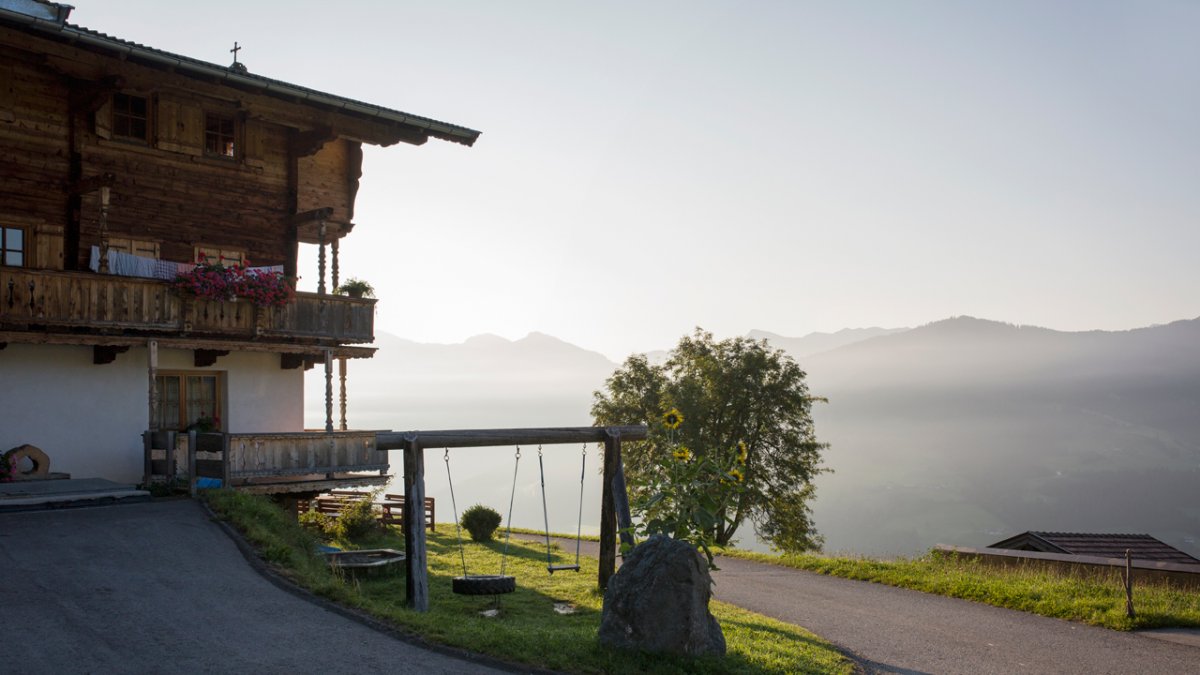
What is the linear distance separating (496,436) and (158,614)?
5.78m

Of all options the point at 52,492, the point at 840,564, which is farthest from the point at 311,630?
the point at 840,564

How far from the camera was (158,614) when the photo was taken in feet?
37.1

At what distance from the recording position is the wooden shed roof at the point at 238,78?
63.1 ft

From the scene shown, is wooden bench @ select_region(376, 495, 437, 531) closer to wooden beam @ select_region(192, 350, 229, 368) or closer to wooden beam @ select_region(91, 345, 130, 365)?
wooden beam @ select_region(192, 350, 229, 368)

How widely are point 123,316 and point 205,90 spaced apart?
5440mm

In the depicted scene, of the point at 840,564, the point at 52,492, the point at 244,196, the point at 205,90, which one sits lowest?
the point at 840,564

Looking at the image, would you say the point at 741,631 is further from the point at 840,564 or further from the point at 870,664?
the point at 840,564

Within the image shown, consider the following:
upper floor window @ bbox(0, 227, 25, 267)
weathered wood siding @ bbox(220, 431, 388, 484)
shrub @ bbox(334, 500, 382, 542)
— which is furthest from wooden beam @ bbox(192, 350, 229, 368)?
shrub @ bbox(334, 500, 382, 542)

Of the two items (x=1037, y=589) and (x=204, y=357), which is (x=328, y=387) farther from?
(x=1037, y=589)

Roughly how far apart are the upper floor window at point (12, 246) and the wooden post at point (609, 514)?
43.5 feet

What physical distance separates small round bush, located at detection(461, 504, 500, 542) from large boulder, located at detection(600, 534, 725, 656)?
17.1 m

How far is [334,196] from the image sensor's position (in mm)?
26250

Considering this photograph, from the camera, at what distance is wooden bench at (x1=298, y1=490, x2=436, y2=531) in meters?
28.5

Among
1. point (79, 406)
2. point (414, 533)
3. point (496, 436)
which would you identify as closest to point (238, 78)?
point (79, 406)
